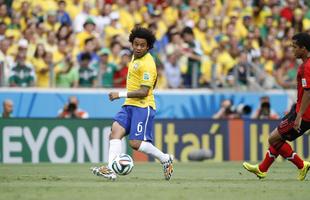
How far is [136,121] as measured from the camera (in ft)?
44.2

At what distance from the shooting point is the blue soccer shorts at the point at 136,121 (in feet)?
44.2

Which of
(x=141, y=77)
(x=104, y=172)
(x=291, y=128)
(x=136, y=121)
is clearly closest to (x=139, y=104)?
(x=136, y=121)

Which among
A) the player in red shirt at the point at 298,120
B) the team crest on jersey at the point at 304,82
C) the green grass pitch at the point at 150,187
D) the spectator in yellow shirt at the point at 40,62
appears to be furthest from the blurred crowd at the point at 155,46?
the team crest on jersey at the point at 304,82

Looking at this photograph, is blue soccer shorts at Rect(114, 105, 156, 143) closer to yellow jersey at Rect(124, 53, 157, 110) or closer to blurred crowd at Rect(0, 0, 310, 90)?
yellow jersey at Rect(124, 53, 157, 110)

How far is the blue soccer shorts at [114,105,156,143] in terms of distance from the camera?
531 inches

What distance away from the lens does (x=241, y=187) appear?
1238cm

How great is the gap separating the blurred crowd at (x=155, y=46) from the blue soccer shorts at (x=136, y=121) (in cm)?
889

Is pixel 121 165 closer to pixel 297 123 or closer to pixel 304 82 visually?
pixel 297 123

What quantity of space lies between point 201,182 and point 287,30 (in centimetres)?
1432

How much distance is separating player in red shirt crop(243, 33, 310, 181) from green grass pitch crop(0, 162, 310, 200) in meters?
0.30

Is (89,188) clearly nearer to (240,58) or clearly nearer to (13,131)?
(13,131)

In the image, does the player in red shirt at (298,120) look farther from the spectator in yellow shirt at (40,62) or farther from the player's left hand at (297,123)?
the spectator in yellow shirt at (40,62)

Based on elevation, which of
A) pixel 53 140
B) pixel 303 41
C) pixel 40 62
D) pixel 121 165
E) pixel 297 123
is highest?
pixel 303 41

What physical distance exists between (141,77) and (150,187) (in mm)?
1958
